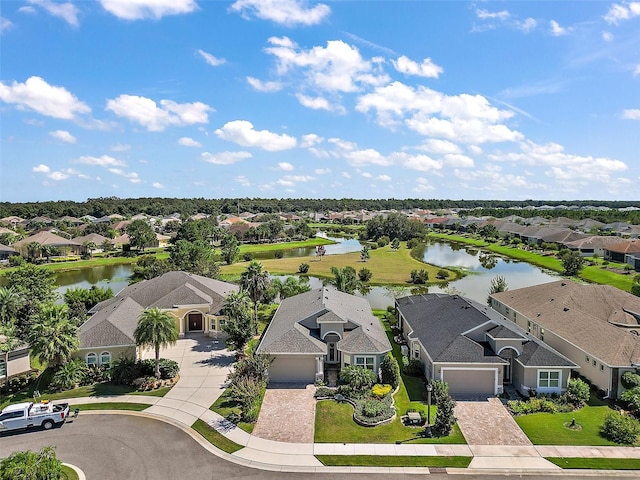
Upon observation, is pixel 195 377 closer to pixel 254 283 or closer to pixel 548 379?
pixel 254 283

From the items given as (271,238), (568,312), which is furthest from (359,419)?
(271,238)

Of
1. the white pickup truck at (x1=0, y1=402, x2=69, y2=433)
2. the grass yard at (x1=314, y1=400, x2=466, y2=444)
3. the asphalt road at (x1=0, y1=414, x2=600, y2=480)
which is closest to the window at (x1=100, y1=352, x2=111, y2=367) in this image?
the asphalt road at (x1=0, y1=414, x2=600, y2=480)

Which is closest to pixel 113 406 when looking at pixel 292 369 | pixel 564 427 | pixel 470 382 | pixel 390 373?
pixel 292 369

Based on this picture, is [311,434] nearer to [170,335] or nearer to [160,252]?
[170,335]

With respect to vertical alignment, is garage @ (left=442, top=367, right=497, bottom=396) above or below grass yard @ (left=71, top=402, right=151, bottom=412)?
above

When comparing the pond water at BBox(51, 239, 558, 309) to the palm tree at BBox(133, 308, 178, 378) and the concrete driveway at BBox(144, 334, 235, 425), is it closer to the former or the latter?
the concrete driveway at BBox(144, 334, 235, 425)

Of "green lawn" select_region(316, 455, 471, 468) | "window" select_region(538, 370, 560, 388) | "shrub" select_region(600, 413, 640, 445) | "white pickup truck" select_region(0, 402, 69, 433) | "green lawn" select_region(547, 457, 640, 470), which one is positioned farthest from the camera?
"window" select_region(538, 370, 560, 388)
